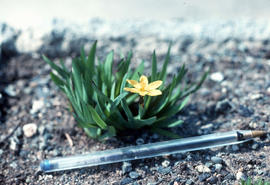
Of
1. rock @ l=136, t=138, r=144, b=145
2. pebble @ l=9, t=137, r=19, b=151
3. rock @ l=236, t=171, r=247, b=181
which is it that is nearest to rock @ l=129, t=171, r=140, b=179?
rock @ l=136, t=138, r=144, b=145

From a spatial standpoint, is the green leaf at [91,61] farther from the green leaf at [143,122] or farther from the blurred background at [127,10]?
the blurred background at [127,10]

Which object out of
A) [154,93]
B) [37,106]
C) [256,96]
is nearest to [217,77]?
[256,96]

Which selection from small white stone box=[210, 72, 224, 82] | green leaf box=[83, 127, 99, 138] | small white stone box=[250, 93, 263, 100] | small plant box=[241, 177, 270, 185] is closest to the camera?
small plant box=[241, 177, 270, 185]

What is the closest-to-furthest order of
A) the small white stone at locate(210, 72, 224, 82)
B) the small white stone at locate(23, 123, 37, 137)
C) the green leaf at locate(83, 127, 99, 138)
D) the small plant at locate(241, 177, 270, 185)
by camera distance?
the small plant at locate(241, 177, 270, 185)
the green leaf at locate(83, 127, 99, 138)
the small white stone at locate(23, 123, 37, 137)
the small white stone at locate(210, 72, 224, 82)

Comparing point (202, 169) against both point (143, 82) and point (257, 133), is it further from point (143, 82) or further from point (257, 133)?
point (143, 82)

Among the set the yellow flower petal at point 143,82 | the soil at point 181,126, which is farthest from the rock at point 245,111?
the yellow flower petal at point 143,82

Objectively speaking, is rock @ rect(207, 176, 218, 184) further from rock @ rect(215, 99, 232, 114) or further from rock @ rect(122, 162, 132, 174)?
rock @ rect(215, 99, 232, 114)

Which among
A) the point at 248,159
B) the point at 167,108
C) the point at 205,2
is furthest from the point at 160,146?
the point at 205,2
